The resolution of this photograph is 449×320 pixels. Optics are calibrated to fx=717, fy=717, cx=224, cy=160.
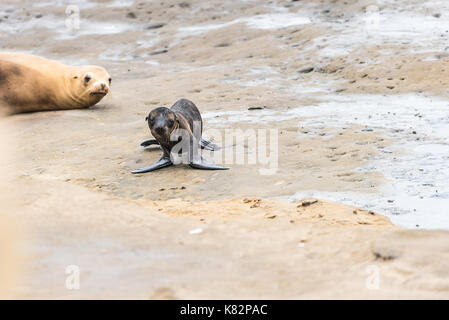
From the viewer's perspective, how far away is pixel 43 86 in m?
8.83

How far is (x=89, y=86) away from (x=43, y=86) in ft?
1.84

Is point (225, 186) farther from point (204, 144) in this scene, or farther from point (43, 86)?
point (43, 86)

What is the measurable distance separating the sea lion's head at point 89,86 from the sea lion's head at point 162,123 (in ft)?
9.94

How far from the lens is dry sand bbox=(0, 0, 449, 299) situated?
10.2ft

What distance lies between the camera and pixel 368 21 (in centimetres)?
1091

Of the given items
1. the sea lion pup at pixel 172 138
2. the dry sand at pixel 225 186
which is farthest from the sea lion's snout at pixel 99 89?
the sea lion pup at pixel 172 138

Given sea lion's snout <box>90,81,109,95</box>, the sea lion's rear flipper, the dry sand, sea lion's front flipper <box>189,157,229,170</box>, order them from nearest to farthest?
the dry sand → sea lion's front flipper <box>189,157,229,170</box> → the sea lion's rear flipper → sea lion's snout <box>90,81,109,95</box>

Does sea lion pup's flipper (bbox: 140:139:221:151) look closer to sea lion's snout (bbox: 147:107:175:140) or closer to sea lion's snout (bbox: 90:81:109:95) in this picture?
sea lion's snout (bbox: 147:107:175:140)

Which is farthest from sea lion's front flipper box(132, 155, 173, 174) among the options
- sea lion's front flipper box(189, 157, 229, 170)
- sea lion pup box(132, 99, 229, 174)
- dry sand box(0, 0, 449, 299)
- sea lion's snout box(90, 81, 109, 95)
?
sea lion's snout box(90, 81, 109, 95)

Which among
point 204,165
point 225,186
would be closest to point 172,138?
point 204,165

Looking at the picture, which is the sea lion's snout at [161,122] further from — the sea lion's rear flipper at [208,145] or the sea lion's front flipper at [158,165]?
the sea lion's rear flipper at [208,145]

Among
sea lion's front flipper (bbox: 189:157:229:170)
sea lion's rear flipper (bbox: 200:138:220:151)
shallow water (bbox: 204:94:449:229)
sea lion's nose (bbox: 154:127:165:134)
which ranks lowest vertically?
sea lion's rear flipper (bbox: 200:138:220:151)
